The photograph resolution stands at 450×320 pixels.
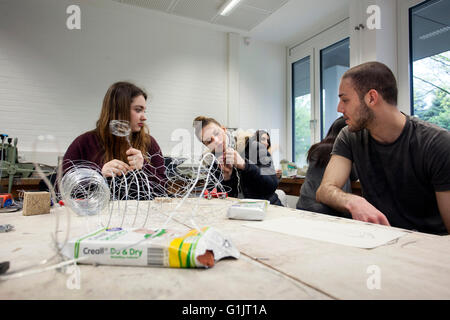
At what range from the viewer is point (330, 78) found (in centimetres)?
369

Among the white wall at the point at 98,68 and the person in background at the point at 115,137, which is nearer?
the person in background at the point at 115,137

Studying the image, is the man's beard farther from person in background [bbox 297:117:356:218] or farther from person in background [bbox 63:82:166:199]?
person in background [bbox 63:82:166:199]

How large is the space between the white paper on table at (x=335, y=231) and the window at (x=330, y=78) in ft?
10.3

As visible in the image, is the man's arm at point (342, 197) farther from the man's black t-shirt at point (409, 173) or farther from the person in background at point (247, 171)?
the person in background at point (247, 171)

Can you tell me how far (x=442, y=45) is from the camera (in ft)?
8.04

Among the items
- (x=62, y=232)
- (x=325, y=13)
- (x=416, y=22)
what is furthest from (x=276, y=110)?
(x=62, y=232)

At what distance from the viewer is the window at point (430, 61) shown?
244 cm

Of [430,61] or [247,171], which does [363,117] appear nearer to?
[247,171]

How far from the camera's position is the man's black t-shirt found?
1.04 meters

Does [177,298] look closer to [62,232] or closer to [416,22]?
[62,232]

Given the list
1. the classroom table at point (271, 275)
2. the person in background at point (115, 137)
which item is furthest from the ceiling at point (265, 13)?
the classroom table at point (271, 275)

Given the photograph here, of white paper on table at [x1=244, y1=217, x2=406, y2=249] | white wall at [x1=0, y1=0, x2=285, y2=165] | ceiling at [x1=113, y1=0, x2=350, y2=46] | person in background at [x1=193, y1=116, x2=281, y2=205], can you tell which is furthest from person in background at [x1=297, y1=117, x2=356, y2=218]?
white wall at [x1=0, y1=0, x2=285, y2=165]

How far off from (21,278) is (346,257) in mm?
506

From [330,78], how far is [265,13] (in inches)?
48.9
